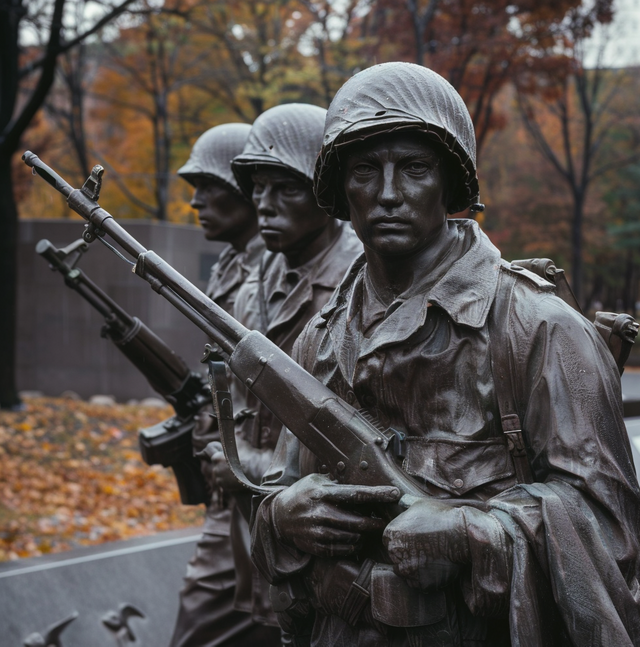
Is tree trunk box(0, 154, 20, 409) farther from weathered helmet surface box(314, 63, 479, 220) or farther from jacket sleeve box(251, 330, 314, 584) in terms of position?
weathered helmet surface box(314, 63, 479, 220)

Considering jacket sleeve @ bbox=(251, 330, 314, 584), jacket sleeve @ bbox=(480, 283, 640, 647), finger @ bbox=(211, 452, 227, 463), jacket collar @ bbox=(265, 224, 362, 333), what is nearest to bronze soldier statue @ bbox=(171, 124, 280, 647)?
finger @ bbox=(211, 452, 227, 463)

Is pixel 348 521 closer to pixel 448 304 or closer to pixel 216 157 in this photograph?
pixel 448 304

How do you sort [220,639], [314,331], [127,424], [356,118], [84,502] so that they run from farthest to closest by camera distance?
[127,424] < [84,502] < [220,639] < [314,331] < [356,118]

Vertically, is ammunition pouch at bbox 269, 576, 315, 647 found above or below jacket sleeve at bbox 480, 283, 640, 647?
below

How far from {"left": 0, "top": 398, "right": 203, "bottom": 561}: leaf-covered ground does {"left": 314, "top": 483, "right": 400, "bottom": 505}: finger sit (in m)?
7.15

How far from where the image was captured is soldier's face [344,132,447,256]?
8.46 feet

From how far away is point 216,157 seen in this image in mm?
5891

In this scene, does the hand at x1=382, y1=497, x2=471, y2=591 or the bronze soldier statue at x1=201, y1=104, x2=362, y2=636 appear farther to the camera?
the bronze soldier statue at x1=201, y1=104, x2=362, y2=636

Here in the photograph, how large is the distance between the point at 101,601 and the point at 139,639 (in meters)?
0.41

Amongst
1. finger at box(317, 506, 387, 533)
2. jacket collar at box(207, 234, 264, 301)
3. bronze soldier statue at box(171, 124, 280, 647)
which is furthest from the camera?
jacket collar at box(207, 234, 264, 301)

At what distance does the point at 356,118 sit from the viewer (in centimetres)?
257

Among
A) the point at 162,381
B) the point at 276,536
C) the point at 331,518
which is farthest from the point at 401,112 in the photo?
the point at 162,381

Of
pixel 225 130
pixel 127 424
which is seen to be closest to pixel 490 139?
pixel 127 424

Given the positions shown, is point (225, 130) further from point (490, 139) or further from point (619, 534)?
point (490, 139)
